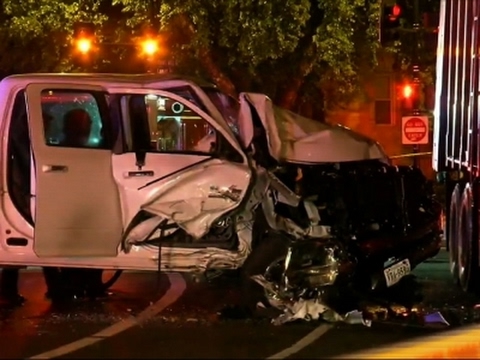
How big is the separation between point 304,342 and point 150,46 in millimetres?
16045

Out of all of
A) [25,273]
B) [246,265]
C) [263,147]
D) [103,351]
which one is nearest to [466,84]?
[263,147]

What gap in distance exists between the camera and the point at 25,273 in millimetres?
14016

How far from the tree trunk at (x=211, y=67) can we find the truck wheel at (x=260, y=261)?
44.3 ft

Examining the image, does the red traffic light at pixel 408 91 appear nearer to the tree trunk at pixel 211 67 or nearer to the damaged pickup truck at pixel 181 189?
the tree trunk at pixel 211 67

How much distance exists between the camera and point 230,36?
23312 millimetres

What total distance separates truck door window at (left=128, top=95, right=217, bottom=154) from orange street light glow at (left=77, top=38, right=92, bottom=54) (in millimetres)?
13251

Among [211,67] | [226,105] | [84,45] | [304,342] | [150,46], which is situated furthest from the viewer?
[211,67]

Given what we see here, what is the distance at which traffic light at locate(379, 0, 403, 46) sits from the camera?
48.9ft

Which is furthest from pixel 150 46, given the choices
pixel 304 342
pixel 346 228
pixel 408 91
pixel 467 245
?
pixel 304 342

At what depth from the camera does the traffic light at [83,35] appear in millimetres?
22844

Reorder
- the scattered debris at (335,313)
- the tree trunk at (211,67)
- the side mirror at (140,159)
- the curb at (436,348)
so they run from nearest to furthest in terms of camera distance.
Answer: the curb at (436,348)
the scattered debris at (335,313)
the side mirror at (140,159)
the tree trunk at (211,67)

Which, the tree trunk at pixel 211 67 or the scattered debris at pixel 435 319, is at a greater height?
the tree trunk at pixel 211 67

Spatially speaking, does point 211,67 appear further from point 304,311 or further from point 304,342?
point 304,342

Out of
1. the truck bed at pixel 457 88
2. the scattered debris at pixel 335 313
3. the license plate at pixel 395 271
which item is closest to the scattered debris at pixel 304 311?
the scattered debris at pixel 335 313
